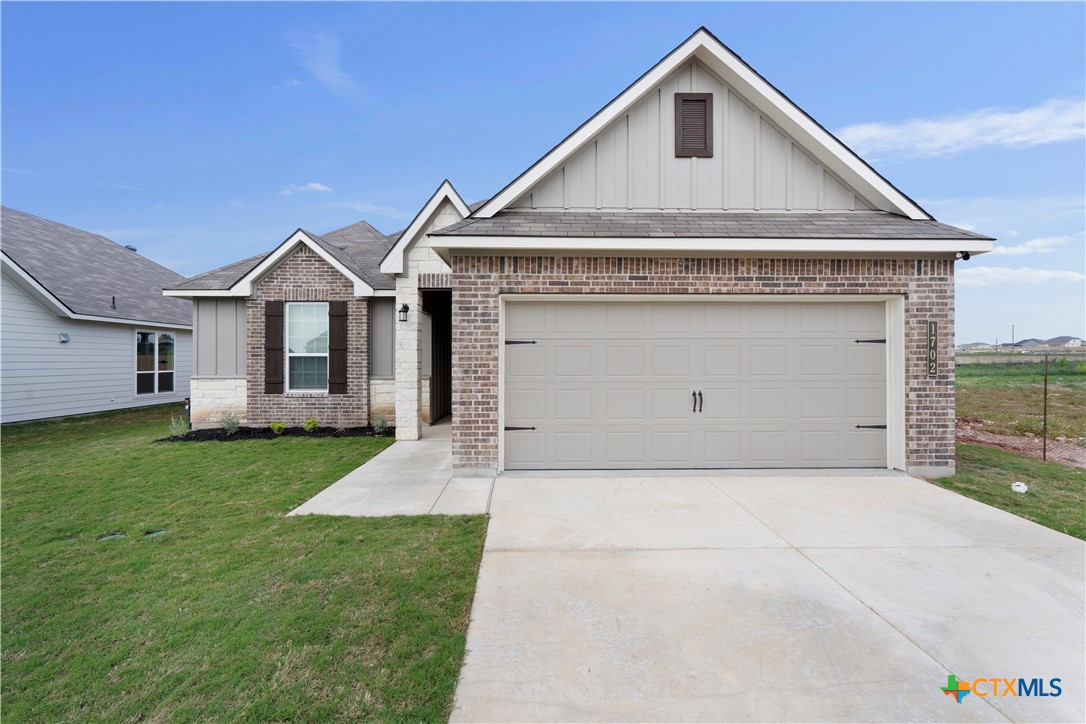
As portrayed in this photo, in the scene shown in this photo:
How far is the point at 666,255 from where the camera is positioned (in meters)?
6.58

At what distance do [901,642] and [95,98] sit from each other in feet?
91.7

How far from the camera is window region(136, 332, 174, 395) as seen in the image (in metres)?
15.3

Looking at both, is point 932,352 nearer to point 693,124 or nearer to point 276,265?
point 693,124

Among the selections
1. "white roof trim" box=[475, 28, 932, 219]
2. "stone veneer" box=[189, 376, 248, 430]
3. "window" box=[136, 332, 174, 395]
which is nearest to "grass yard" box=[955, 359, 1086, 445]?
"white roof trim" box=[475, 28, 932, 219]

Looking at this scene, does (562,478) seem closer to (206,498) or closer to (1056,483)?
(206,498)

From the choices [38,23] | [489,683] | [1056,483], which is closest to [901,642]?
[489,683]

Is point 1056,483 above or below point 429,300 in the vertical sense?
below

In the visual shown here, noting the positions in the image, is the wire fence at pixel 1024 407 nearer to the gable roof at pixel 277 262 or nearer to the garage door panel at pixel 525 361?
the garage door panel at pixel 525 361

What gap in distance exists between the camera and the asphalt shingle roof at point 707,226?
6.33m

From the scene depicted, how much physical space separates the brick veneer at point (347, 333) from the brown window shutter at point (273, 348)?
0.11 meters

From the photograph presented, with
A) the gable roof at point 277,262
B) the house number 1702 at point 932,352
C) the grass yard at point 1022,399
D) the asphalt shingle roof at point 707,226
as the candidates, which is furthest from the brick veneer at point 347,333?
the grass yard at point 1022,399

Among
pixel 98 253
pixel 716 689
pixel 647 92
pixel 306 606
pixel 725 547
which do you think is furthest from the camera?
pixel 98 253

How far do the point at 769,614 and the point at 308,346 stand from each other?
35.5 feet

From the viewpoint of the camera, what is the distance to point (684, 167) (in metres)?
7.28
